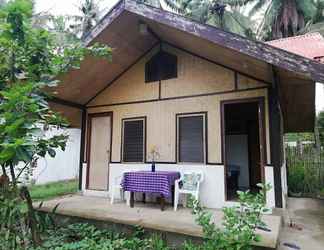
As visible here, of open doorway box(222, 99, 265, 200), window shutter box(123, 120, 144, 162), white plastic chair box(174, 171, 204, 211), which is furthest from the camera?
open doorway box(222, 99, 265, 200)

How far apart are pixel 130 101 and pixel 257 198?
4.37 meters

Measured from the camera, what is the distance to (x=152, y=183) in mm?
4816

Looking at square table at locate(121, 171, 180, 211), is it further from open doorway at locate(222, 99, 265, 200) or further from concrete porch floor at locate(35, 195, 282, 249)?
open doorway at locate(222, 99, 265, 200)

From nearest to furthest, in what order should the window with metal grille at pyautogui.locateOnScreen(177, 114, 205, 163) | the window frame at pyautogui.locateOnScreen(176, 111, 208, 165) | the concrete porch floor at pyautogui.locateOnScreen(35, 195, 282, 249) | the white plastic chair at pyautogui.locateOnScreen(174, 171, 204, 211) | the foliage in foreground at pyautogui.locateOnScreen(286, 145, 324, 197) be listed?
1. the concrete porch floor at pyautogui.locateOnScreen(35, 195, 282, 249)
2. the white plastic chair at pyautogui.locateOnScreen(174, 171, 204, 211)
3. the window frame at pyautogui.locateOnScreen(176, 111, 208, 165)
4. the window with metal grille at pyautogui.locateOnScreen(177, 114, 205, 163)
5. the foliage in foreground at pyautogui.locateOnScreen(286, 145, 324, 197)

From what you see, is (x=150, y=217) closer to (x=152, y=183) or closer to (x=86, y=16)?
(x=152, y=183)

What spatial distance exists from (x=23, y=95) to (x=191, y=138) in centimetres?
365

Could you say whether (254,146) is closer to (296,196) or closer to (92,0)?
(296,196)

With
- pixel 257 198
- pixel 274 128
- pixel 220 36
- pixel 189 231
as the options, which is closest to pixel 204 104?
Answer: pixel 274 128

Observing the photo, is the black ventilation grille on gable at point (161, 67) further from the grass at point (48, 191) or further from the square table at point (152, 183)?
the grass at point (48, 191)

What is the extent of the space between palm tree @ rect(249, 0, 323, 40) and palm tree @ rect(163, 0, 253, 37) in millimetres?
1349

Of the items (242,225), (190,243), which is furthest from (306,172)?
(242,225)

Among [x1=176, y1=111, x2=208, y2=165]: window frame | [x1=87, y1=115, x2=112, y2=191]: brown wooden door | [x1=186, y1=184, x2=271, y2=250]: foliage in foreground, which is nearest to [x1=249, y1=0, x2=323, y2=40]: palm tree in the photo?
[x1=176, y1=111, x2=208, y2=165]: window frame

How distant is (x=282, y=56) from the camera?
11.4 ft

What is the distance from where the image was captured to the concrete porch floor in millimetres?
3382
